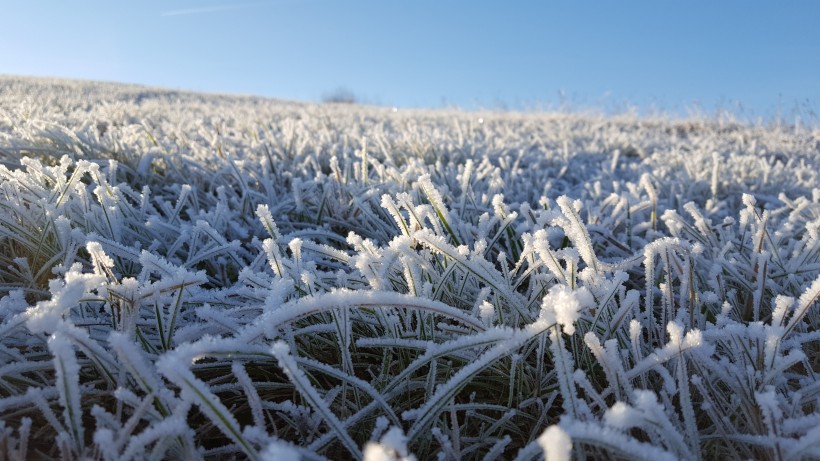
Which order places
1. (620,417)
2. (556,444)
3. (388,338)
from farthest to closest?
(388,338) < (620,417) < (556,444)

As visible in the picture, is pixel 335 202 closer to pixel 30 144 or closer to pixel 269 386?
pixel 269 386

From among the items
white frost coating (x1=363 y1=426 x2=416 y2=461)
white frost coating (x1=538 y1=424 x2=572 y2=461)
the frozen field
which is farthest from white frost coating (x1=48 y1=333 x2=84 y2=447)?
white frost coating (x1=538 y1=424 x2=572 y2=461)

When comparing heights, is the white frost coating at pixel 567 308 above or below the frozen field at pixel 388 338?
above

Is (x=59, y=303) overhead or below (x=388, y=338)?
overhead

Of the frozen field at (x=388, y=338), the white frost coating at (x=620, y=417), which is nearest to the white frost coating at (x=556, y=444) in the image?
the frozen field at (x=388, y=338)

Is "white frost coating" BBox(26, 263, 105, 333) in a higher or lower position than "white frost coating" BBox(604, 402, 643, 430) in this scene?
higher

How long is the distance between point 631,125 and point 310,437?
7.36 meters

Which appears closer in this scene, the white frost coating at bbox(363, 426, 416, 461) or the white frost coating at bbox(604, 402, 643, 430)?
the white frost coating at bbox(363, 426, 416, 461)

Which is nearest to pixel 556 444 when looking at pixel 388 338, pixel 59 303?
pixel 388 338

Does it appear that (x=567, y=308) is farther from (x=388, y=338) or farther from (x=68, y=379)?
(x=68, y=379)

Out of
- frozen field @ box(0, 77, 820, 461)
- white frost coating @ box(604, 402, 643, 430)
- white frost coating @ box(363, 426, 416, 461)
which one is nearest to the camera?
white frost coating @ box(363, 426, 416, 461)

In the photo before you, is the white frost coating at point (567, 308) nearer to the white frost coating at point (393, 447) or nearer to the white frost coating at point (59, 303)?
the white frost coating at point (393, 447)

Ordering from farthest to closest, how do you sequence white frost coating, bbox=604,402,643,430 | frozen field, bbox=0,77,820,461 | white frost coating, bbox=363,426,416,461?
frozen field, bbox=0,77,820,461, white frost coating, bbox=604,402,643,430, white frost coating, bbox=363,426,416,461

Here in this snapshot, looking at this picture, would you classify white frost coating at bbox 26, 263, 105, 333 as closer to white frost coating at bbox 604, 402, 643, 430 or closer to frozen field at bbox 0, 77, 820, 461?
frozen field at bbox 0, 77, 820, 461
